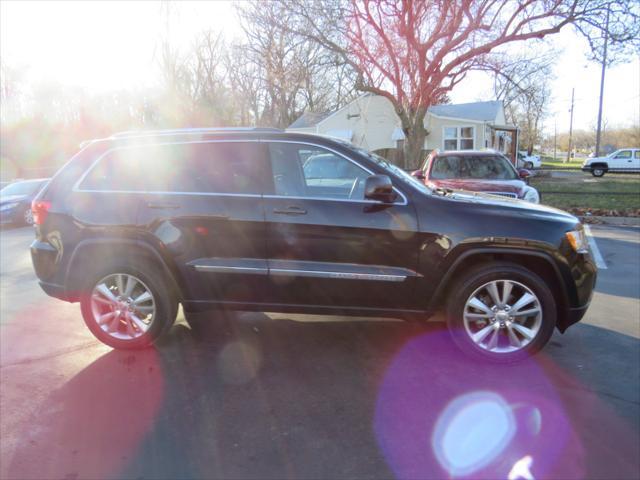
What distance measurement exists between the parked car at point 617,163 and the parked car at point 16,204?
31229mm

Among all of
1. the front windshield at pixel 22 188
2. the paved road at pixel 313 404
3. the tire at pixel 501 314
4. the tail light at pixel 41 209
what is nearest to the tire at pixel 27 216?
the front windshield at pixel 22 188

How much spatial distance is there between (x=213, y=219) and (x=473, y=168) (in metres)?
6.59

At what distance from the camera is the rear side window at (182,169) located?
158 inches

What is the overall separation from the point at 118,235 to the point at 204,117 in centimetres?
2920

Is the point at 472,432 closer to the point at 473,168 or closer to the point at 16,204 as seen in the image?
the point at 473,168

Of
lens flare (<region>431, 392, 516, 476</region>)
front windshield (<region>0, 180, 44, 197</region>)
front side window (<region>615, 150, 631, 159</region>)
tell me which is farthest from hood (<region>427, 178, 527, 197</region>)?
front side window (<region>615, 150, 631, 159</region>)

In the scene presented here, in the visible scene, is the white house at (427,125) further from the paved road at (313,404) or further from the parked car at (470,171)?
the paved road at (313,404)

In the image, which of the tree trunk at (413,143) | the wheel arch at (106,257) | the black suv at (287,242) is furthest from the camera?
the tree trunk at (413,143)

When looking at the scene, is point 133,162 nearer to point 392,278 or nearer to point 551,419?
point 392,278

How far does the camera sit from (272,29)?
19312mm

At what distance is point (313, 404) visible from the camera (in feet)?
10.9

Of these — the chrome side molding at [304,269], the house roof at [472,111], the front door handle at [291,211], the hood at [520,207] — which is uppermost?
the house roof at [472,111]

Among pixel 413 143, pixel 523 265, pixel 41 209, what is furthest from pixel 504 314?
pixel 413 143

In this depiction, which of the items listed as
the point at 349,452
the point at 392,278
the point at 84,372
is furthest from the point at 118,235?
the point at 349,452
